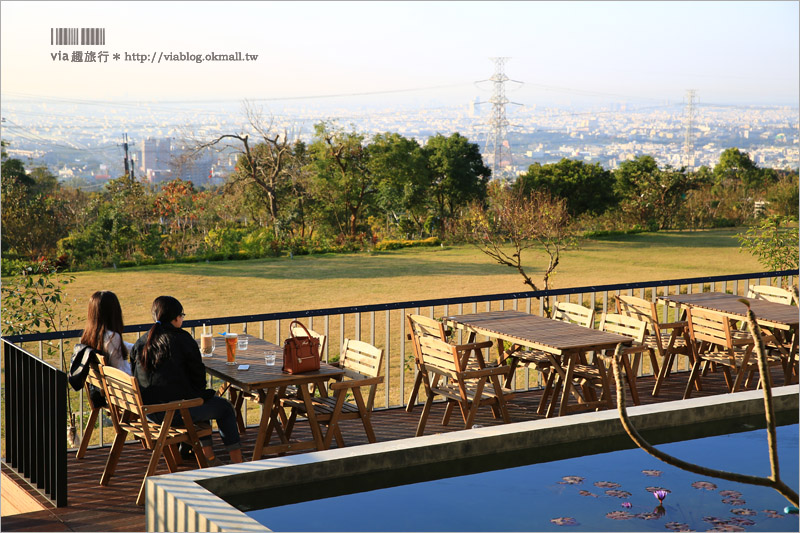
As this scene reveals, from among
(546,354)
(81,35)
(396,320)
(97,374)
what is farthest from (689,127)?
(97,374)

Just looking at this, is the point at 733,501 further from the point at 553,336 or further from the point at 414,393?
the point at 414,393

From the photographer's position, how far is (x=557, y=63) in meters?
67.1

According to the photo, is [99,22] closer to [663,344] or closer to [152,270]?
[152,270]

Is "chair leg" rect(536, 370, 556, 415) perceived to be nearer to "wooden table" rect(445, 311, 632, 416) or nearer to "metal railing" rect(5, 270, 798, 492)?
"wooden table" rect(445, 311, 632, 416)

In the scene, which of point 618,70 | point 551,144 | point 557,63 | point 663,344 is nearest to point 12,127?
point 551,144

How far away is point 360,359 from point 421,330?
3.39ft

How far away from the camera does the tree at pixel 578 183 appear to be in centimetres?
3291

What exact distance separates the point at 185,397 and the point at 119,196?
1018 inches

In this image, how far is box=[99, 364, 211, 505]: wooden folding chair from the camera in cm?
436

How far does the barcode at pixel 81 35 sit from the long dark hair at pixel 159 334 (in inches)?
1792

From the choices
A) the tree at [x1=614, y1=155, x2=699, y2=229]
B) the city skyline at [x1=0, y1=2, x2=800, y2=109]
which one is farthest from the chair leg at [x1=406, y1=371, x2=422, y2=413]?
the city skyline at [x1=0, y1=2, x2=800, y2=109]

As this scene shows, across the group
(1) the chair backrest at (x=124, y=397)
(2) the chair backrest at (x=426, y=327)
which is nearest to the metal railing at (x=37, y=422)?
(1) the chair backrest at (x=124, y=397)

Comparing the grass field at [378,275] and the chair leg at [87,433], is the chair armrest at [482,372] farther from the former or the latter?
the grass field at [378,275]

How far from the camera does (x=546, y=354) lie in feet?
20.5
